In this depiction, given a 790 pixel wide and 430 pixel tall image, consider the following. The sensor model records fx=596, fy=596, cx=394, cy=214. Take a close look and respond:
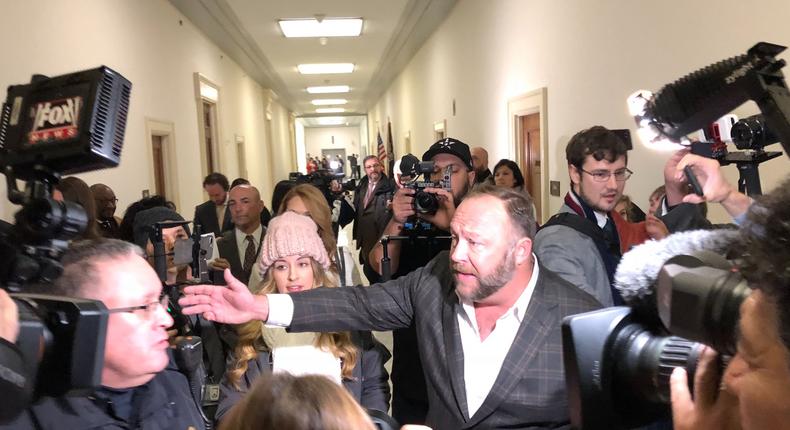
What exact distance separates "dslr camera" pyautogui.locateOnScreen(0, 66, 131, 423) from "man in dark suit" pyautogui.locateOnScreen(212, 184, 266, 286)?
2363 mm

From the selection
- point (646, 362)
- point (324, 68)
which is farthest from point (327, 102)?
point (646, 362)

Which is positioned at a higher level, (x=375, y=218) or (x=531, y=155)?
(x=531, y=155)

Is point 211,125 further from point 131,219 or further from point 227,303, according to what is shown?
point 227,303

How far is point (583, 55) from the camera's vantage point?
11.9 feet

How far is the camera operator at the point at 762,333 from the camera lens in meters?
0.45

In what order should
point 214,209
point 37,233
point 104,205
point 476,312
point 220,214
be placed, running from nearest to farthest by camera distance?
point 37,233, point 476,312, point 104,205, point 214,209, point 220,214

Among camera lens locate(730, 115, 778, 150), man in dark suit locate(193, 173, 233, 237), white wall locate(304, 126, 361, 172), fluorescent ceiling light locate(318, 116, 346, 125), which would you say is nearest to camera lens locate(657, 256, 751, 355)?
camera lens locate(730, 115, 778, 150)

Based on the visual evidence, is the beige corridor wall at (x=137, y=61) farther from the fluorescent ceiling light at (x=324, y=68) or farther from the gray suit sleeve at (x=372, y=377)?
the fluorescent ceiling light at (x=324, y=68)

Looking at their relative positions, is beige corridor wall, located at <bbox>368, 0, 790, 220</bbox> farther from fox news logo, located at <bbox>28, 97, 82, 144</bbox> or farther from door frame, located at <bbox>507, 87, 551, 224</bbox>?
fox news logo, located at <bbox>28, 97, 82, 144</bbox>

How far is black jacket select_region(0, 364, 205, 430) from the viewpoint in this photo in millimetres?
1103

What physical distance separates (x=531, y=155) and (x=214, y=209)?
266 cm

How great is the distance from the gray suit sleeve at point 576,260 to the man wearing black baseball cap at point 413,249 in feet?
1.75

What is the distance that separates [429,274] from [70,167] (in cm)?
102

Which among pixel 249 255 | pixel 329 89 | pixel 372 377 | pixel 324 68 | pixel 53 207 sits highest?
pixel 329 89
